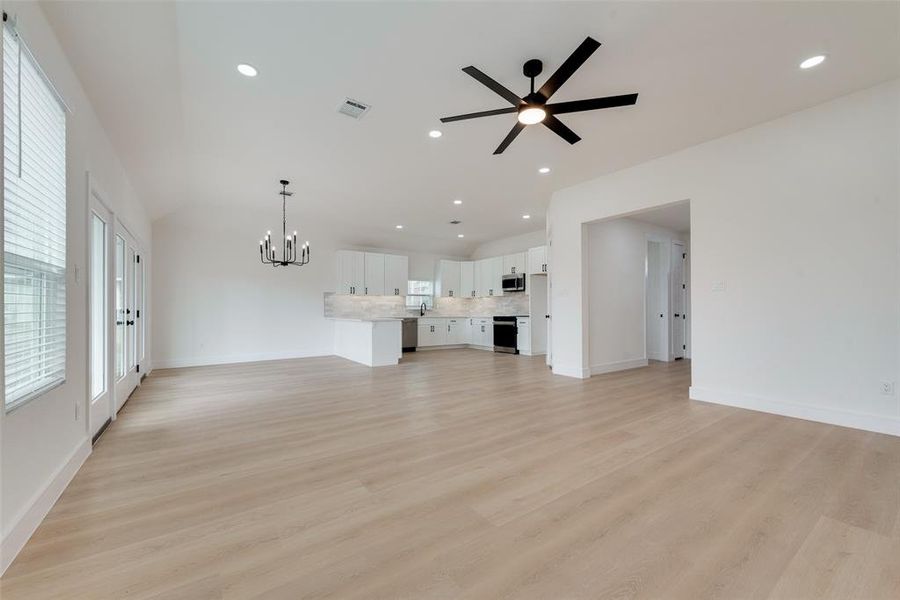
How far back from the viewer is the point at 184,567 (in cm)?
152

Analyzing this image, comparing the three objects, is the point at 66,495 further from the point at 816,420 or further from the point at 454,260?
the point at 454,260

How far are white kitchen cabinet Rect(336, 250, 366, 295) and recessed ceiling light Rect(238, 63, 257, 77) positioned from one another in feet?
18.2

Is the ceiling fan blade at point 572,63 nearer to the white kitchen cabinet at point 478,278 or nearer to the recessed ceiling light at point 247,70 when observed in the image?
the recessed ceiling light at point 247,70

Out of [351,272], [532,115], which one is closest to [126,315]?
[351,272]

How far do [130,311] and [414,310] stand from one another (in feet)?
19.6

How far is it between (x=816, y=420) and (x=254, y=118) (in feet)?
19.6

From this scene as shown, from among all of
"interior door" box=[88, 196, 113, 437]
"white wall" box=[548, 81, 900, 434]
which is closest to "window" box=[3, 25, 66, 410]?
"interior door" box=[88, 196, 113, 437]

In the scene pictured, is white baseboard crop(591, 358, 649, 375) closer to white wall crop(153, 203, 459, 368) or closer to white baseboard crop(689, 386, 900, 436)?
white baseboard crop(689, 386, 900, 436)

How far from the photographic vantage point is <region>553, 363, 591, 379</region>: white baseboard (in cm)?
541

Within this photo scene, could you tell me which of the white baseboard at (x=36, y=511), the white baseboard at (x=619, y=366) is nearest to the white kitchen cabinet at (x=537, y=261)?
the white baseboard at (x=619, y=366)

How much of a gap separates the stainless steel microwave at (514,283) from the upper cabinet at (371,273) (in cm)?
247

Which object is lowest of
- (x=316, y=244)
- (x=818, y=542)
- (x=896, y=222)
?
(x=818, y=542)

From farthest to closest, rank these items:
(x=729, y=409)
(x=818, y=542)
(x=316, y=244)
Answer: (x=316, y=244) < (x=729, y=409) < (x=818, y=542)

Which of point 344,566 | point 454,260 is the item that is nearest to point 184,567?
point 344,566
